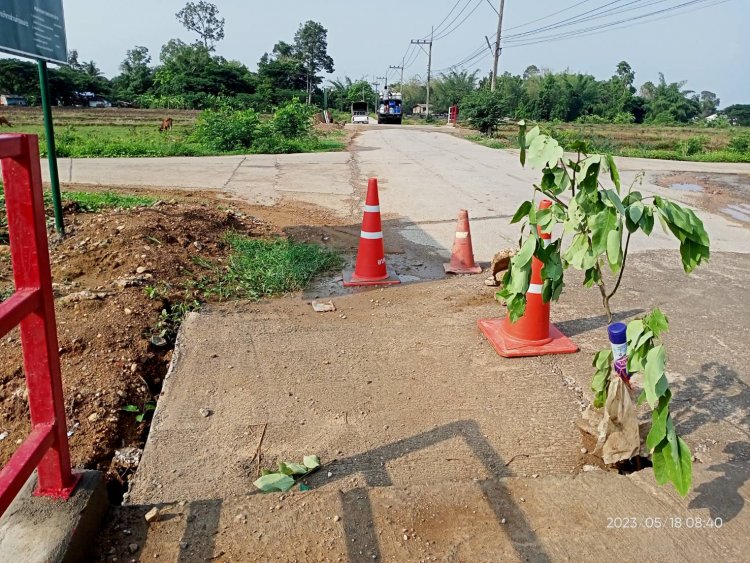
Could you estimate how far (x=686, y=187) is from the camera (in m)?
13.5

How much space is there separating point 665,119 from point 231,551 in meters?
69.3

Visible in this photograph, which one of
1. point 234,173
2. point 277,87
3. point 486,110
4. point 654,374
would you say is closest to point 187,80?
point 277,87

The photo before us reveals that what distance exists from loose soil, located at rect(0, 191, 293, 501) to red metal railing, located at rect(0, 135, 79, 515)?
0.93 meters

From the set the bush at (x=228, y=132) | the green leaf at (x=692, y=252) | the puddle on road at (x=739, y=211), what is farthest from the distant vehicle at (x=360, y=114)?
the green leaf at (x=692, y=252)

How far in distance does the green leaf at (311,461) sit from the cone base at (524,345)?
5.31 ft

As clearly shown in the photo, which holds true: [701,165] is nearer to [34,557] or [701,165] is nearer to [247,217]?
[247,217]

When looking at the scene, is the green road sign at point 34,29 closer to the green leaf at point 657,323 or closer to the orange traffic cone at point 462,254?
the orange traffic cone at point 462,254

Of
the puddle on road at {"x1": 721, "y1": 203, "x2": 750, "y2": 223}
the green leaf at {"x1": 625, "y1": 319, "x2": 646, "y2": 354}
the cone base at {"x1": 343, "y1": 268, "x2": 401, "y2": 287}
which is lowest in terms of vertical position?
the cone base at {"x1": 343, "y1": 268, "x2": 401, "y2": 287}

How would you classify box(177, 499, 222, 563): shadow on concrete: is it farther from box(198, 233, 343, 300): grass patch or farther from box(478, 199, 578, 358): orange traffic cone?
box(198, 233, 343, 300): grass patch

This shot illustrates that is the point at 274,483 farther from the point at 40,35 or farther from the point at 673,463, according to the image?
the point at 40,35

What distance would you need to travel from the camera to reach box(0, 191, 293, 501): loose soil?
116 inches

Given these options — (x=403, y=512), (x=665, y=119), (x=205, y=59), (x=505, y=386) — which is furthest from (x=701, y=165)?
(x=205, y=59)

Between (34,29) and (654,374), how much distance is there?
223 inches

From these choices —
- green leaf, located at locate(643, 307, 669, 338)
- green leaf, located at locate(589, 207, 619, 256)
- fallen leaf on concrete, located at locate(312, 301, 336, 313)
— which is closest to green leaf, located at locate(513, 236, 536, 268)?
green leaf, located at locate(589, 207, 619, 256)
